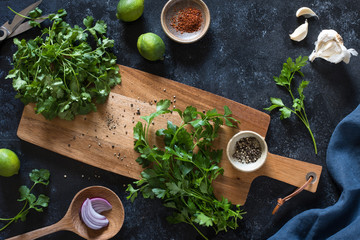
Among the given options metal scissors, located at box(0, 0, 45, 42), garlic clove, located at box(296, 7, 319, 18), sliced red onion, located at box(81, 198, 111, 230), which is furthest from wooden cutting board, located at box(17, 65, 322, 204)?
garlic clove, located at box(296, 7, 319, 18)

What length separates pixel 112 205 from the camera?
1917 millimetres

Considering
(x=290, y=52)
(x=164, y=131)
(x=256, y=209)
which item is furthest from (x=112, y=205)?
(x=290, y=52)

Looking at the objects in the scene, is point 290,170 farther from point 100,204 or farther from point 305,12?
point 100,204

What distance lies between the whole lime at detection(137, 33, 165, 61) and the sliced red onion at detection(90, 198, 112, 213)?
32.2 inches

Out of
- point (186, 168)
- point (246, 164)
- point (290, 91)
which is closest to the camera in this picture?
point (186, 168)

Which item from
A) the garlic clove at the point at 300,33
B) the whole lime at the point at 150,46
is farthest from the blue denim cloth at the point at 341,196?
the whole lime at the point at 150,46

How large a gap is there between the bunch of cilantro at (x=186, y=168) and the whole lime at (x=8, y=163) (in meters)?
0.65

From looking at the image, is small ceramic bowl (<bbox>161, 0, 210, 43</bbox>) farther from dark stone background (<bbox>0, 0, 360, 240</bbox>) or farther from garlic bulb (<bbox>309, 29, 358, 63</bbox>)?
garlic bulb (<bbox>309, 29, 358, 63</bbox>)

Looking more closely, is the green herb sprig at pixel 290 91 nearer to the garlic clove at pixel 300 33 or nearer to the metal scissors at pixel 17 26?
the garlic clove at pixel 300 33

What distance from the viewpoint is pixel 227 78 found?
6.43 feet

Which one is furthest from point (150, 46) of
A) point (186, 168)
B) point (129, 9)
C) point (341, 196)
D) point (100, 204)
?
point (341, 196)

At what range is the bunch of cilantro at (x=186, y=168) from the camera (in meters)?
1.72

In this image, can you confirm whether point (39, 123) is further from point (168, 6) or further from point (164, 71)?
point (168, 6)

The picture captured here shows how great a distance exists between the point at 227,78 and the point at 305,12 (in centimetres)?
58
